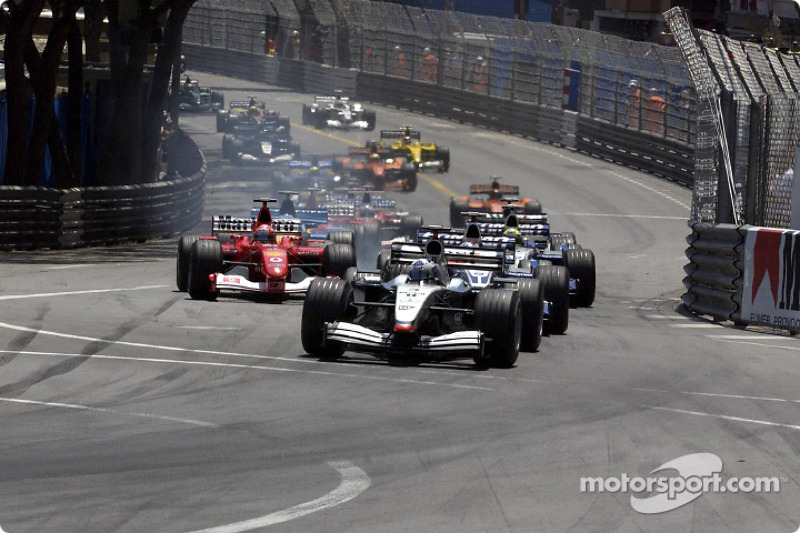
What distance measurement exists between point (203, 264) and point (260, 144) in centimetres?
2704

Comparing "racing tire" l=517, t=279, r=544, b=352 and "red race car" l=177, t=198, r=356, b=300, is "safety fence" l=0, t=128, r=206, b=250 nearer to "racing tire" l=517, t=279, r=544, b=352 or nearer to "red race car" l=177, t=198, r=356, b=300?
"red race car" l=177, t=198, r=356, b=300

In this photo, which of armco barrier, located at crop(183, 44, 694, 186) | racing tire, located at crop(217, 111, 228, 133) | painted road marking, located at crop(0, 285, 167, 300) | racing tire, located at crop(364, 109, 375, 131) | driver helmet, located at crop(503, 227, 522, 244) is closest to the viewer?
painted road marking, located at crop(0, 285, 167, 300)

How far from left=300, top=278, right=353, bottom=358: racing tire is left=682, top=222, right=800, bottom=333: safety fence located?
6328mm

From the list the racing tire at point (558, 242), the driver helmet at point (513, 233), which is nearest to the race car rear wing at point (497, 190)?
the racing tire at point (558, 242)

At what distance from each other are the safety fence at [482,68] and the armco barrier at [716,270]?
22548 millimetres

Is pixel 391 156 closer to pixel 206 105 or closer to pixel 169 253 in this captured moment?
pixel 169 253

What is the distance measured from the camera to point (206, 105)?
6212 centimetres

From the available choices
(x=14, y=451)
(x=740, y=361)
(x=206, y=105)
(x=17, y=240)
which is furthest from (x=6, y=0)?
(x=206, y=105)

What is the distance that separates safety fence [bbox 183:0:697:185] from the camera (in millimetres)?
44719

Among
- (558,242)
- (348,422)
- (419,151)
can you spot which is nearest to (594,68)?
(419,151)

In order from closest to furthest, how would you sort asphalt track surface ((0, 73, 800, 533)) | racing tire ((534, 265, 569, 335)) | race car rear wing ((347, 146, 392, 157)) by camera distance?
1. asphalt track surface ((0, 73, 800, 533))
2. racing tire ((534, 265, 569, 335))
3. race car rear wing ((347, 146, 392, 157))

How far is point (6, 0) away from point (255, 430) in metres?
22.9

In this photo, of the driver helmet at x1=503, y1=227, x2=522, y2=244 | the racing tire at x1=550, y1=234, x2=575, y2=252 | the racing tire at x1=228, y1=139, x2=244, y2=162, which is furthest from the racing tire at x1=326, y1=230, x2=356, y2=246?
the racing tire at x1=228, y1=139, x2=244, y2=162

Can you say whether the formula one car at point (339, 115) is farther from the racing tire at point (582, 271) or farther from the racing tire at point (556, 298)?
the racing tire at point (556, 298)
